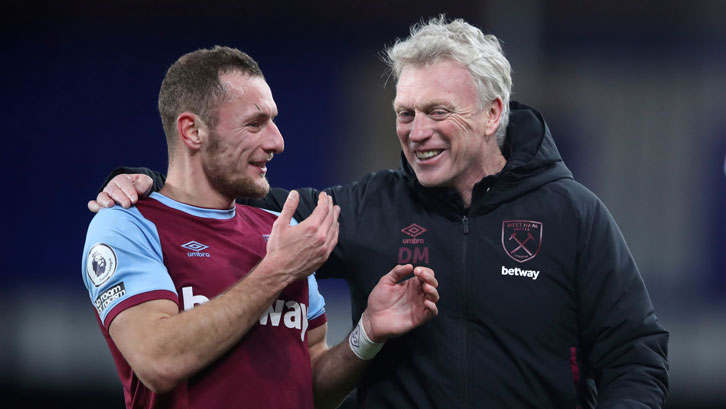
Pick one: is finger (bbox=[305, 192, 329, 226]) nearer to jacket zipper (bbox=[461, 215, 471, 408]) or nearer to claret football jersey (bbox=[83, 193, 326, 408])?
claret football jersey (bbox=[83, 193, 326, 408])

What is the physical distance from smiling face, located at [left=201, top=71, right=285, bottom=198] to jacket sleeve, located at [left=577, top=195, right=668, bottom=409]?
85cm

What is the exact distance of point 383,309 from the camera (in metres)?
2.00

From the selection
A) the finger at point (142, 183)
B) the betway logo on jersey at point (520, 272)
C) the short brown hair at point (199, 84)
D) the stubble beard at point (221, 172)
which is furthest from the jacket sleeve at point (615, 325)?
the finger at point (142, 183)

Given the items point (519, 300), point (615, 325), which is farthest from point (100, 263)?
point (615, 325)

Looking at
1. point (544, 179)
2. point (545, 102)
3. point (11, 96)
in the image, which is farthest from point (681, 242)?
point (11, 96)

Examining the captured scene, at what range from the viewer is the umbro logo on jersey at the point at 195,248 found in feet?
6.13

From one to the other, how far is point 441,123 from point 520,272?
447 millimetres

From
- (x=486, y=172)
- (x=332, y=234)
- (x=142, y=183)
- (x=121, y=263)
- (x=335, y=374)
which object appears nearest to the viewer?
(x=121, y=263)

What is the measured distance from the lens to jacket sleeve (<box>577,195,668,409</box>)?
74.9 inches

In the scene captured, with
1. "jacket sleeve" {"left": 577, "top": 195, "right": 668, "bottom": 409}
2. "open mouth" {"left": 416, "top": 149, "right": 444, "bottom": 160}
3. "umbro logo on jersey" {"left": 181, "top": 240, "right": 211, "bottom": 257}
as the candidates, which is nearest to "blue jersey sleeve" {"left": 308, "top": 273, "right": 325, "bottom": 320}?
"umbro logo on jersey" {"left": 181, "top": 240, "right": 211, "bottom": 257}

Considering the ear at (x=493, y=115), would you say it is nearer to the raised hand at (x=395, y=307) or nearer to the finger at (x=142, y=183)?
the raised hand at (x=395, y=307)

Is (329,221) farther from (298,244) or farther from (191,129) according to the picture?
(191,129)

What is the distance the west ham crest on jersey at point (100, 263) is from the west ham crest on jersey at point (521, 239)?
98 centimetres

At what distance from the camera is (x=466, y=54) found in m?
2.12
